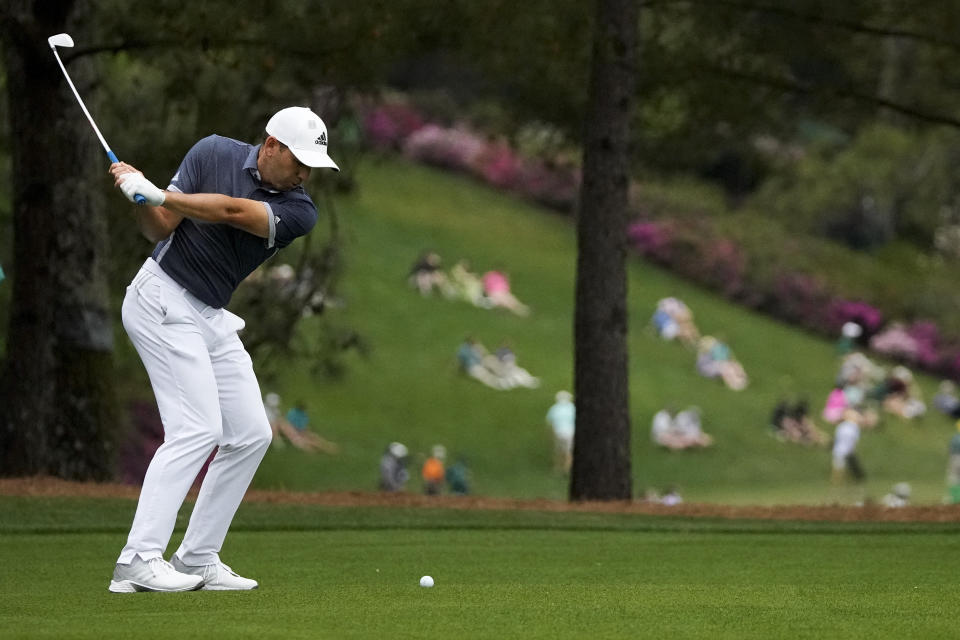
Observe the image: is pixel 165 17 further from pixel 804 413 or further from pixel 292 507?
pixel 804 413

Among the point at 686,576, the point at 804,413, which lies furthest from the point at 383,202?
the point at 686,576

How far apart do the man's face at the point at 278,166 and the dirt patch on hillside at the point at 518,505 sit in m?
5.84

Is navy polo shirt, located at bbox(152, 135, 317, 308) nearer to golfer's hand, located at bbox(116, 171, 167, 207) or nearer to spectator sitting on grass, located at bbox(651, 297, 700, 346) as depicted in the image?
golfer's hand, located at bbox(116, 171, 167, 207)

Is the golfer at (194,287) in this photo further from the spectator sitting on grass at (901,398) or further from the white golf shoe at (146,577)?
the spectator sitting on grass at (901,398)

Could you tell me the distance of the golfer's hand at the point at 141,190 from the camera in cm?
647

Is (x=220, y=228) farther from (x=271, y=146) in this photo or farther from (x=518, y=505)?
(x=518, y=505)

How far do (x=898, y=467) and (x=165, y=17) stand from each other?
25752 mm

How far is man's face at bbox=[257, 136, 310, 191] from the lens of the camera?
271 inches

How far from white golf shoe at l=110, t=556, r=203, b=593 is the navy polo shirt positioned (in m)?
1.05

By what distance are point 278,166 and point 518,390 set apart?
30467 millimetres

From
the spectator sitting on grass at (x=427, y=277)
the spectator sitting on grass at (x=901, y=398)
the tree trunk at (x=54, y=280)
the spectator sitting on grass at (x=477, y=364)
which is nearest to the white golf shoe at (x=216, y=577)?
the tree trunk at (x=54, y=280)

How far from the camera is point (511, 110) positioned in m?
18.5

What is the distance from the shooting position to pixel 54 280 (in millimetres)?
14352

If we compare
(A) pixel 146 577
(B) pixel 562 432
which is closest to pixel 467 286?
(B) pixel 562 432
